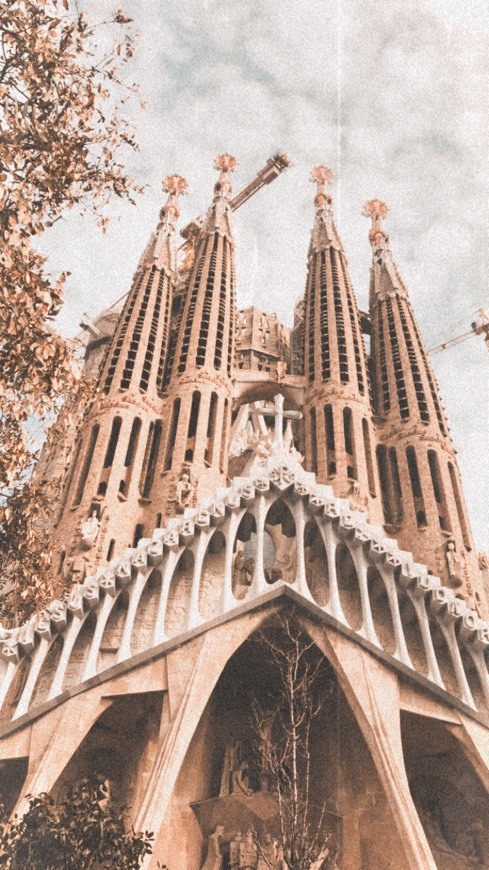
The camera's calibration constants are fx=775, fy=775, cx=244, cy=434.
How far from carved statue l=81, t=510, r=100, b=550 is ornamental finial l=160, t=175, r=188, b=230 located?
Result: 20393mm

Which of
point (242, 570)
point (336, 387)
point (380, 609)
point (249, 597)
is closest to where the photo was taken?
point (249, 597)

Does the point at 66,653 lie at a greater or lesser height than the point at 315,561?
lesser

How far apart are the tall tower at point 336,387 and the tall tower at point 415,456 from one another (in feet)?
2.52

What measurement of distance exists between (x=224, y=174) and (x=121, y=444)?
22.1 metres

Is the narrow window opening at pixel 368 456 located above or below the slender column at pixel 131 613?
above

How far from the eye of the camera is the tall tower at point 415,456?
21125mm

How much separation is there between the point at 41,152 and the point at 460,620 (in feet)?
39.9

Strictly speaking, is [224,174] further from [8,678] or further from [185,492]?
[8,678]

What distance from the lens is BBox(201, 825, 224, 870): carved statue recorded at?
13.7 metres

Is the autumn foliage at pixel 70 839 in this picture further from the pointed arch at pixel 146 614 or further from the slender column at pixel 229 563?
the slender column at pixel 229 563

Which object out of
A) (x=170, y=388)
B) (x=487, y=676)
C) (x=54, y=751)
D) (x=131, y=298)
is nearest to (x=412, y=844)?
(x=487, y=676)

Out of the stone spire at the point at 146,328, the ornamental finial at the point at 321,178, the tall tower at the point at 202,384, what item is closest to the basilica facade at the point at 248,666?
the tall tower at the point at 202,384

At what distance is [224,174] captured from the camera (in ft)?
131

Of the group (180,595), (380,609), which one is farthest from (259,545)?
(380,609)
